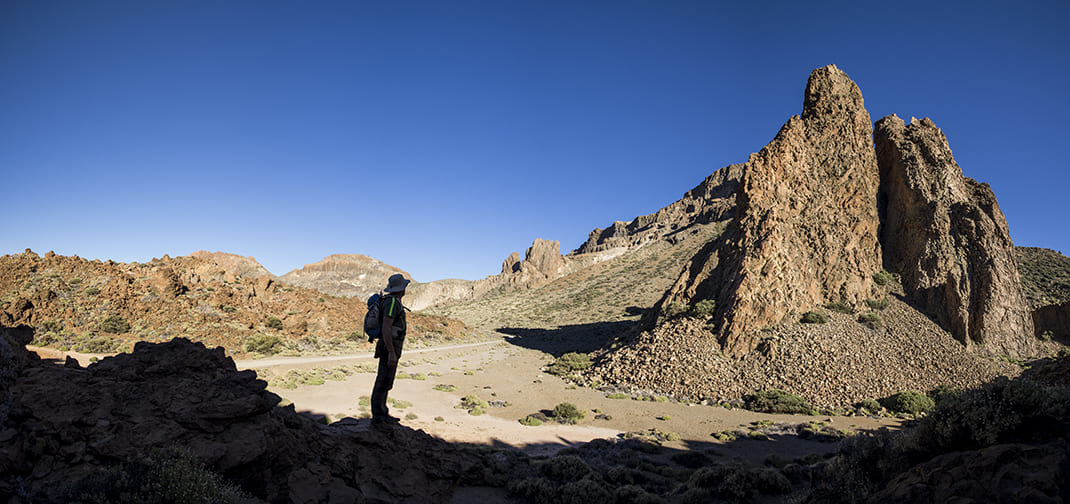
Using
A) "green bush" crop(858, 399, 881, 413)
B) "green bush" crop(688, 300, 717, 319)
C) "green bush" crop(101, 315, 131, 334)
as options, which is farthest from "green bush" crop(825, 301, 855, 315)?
"green bush" crop(101, 315, 131, 334)

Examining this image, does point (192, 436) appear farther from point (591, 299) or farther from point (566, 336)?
point (591, 299)

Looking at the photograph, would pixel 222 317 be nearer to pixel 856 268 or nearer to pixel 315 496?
pixel 315 496

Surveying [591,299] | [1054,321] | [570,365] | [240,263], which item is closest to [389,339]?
[570,365]

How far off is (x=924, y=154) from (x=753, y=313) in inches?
574

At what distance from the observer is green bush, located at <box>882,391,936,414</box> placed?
16406 mm

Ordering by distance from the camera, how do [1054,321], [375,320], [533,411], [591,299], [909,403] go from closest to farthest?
[375,320]
[909,403]
[533,411]
[1054,321]
[591,299]

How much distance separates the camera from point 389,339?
6336 mm

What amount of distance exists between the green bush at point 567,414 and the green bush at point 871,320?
14.8 m

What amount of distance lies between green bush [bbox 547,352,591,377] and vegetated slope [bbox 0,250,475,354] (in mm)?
15035

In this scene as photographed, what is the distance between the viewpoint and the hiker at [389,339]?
6.35 m

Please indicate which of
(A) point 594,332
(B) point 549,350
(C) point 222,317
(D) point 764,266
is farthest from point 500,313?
(D) point 764,266

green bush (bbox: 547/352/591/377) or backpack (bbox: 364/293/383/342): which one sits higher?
backpack (bbox: 364/293/383/342)

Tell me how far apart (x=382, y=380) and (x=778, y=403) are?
1627cm

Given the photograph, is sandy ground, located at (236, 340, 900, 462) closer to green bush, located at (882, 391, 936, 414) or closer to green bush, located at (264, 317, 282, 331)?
green bush, located at (882, 391, 936, 414)
